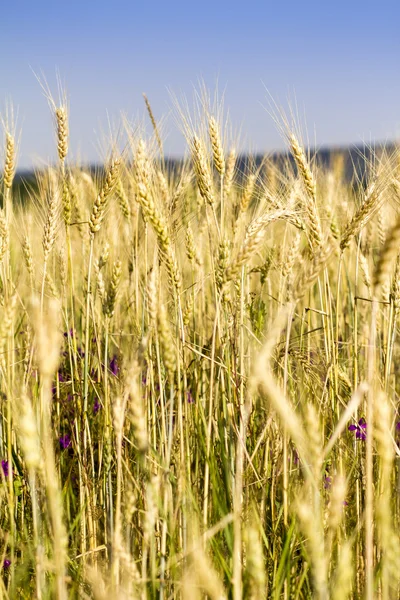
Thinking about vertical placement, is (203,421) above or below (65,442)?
above

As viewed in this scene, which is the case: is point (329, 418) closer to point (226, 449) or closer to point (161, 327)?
point (226, 449)

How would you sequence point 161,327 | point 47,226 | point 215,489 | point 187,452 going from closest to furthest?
point 161,327
point 215,489
point 187,452
point 47,226

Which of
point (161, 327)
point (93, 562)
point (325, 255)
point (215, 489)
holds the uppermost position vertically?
point (325, 255)

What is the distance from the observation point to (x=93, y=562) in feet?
5.80

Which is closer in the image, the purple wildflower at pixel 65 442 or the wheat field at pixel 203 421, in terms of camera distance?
the wheat field at pixel 203 421

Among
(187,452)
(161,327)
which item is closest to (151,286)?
(161,327)

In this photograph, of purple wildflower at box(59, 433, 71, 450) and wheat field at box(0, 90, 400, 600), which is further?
purple wildflower at box(59, 433, 71, 450)

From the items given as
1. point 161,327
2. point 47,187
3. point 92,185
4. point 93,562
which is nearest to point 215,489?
point 93,562

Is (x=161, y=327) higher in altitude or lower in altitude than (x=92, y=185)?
lower

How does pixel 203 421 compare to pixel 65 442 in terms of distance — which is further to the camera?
pixel 65 442

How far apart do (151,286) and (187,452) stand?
0.89m

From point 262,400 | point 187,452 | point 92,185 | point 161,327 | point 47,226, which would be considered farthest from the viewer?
point 92,185

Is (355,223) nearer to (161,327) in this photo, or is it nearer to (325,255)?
(325,255)

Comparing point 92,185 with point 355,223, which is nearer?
point 355,223
